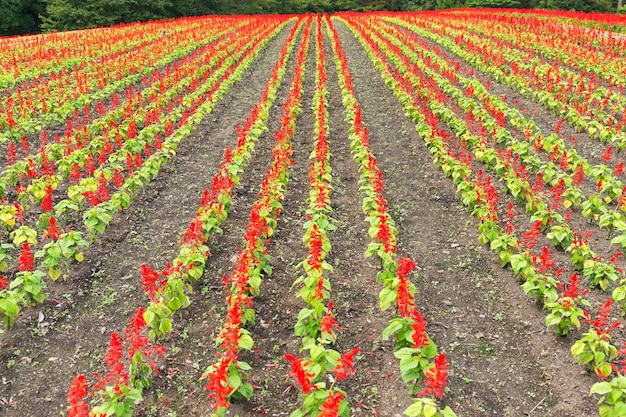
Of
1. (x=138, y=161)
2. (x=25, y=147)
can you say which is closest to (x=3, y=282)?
(x=138, y=161)

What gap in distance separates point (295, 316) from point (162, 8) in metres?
49.0

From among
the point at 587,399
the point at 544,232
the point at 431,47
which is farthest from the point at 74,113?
the point at 431,47

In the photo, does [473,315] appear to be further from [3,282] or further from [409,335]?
[3,282]

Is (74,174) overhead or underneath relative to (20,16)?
underneath

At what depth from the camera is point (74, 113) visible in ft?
46.0

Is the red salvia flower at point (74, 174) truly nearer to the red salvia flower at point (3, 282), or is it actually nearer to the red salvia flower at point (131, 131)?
the red salvia flower at point (131, 131)

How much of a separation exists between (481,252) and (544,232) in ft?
4.25

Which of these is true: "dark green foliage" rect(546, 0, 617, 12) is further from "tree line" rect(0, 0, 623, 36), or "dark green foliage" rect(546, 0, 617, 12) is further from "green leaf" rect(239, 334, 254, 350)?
"green leaf" rect(239, 334, 254, 350)

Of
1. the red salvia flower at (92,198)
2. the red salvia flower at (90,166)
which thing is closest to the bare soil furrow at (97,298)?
the red salvia flower at (92,198)

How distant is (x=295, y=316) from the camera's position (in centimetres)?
616

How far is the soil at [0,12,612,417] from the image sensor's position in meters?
4.93

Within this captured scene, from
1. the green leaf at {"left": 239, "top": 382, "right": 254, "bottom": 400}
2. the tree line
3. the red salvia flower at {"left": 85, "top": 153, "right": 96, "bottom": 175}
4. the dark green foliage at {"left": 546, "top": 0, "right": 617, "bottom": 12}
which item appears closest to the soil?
the green leaf at {"left": 239, "top": 382, "right": 254, "bottom": 400}

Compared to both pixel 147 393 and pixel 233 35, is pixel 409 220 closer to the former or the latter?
pixel 147 393

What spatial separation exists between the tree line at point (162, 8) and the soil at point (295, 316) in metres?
39.7
